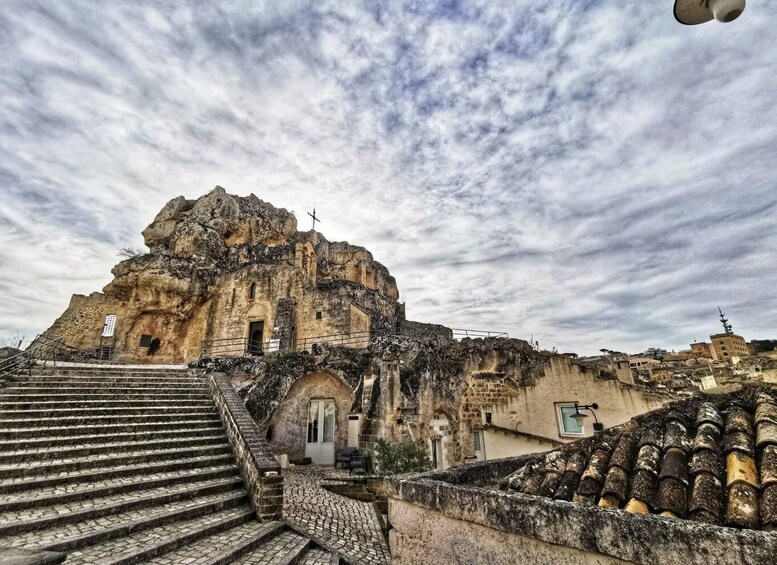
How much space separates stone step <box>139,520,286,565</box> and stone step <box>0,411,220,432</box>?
3481mm

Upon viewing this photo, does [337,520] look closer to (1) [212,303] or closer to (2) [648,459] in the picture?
(2) [648,459]

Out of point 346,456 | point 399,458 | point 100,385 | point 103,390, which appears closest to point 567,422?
point 399,458

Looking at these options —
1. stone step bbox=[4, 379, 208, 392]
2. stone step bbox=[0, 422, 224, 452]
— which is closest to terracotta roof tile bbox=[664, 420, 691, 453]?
stone step bbox=[0, 422, 224, 452]

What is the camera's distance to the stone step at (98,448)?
5.07 m

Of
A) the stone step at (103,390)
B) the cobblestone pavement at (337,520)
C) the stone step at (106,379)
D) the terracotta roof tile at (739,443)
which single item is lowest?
the cobblestone pavement at (337,520)

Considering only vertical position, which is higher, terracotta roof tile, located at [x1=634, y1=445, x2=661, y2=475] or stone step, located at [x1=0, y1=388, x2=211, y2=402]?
stone step, located at [x1=0, y1=388, x2=211, y2=402]

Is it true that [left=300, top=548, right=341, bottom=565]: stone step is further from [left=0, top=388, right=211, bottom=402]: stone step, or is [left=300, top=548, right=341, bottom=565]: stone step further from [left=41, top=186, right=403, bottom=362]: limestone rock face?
[left=41, top=186, right=403, bottom=362]: limestone rock face

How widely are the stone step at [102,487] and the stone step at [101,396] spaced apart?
10.2 feet

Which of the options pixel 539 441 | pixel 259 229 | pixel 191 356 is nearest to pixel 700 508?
pixel 539 441

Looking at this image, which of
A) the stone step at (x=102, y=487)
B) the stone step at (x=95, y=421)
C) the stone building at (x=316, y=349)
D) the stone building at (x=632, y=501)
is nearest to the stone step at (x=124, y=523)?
the stone step at (x=102, y=487)

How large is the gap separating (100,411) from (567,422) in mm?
12311

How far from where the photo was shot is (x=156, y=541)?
4008 millimetres

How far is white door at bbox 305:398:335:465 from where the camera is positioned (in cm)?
1208

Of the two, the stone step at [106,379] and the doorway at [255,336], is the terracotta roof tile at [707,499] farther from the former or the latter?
the doorway at [255,336]
